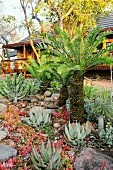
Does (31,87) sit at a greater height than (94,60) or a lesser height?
lesser

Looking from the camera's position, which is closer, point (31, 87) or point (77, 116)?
point (77, 116)

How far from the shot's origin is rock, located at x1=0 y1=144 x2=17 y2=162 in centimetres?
387

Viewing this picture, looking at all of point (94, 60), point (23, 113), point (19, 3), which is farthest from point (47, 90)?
point (19, 3)

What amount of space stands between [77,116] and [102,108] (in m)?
0.63

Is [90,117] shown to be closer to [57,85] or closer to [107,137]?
[107,137]

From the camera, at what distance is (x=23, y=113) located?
5930 millimetres

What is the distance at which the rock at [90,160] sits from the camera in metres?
3.70

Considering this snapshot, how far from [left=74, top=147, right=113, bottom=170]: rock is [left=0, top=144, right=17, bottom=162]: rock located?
1173mm

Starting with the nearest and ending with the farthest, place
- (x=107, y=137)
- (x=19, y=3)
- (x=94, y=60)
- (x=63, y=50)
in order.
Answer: (x=107, y=137), (x=94, y=60), (x=63, y=50), (x=19, y=3)

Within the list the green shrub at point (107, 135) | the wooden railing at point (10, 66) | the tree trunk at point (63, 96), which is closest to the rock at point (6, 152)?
the green shrub at point (107, 135)

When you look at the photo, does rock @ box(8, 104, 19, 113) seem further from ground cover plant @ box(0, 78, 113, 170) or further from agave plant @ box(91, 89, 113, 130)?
agave plant @ box(91, 89, 113, 130)

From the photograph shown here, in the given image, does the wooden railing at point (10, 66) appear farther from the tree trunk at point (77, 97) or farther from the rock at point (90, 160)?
the rock at point (90, 160)

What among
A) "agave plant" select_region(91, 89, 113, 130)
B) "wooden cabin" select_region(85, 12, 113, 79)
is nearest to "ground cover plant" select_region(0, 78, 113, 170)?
"agave plant" select_region(91, 89, 113, 130)

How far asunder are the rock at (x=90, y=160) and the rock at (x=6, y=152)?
3.85 feet
